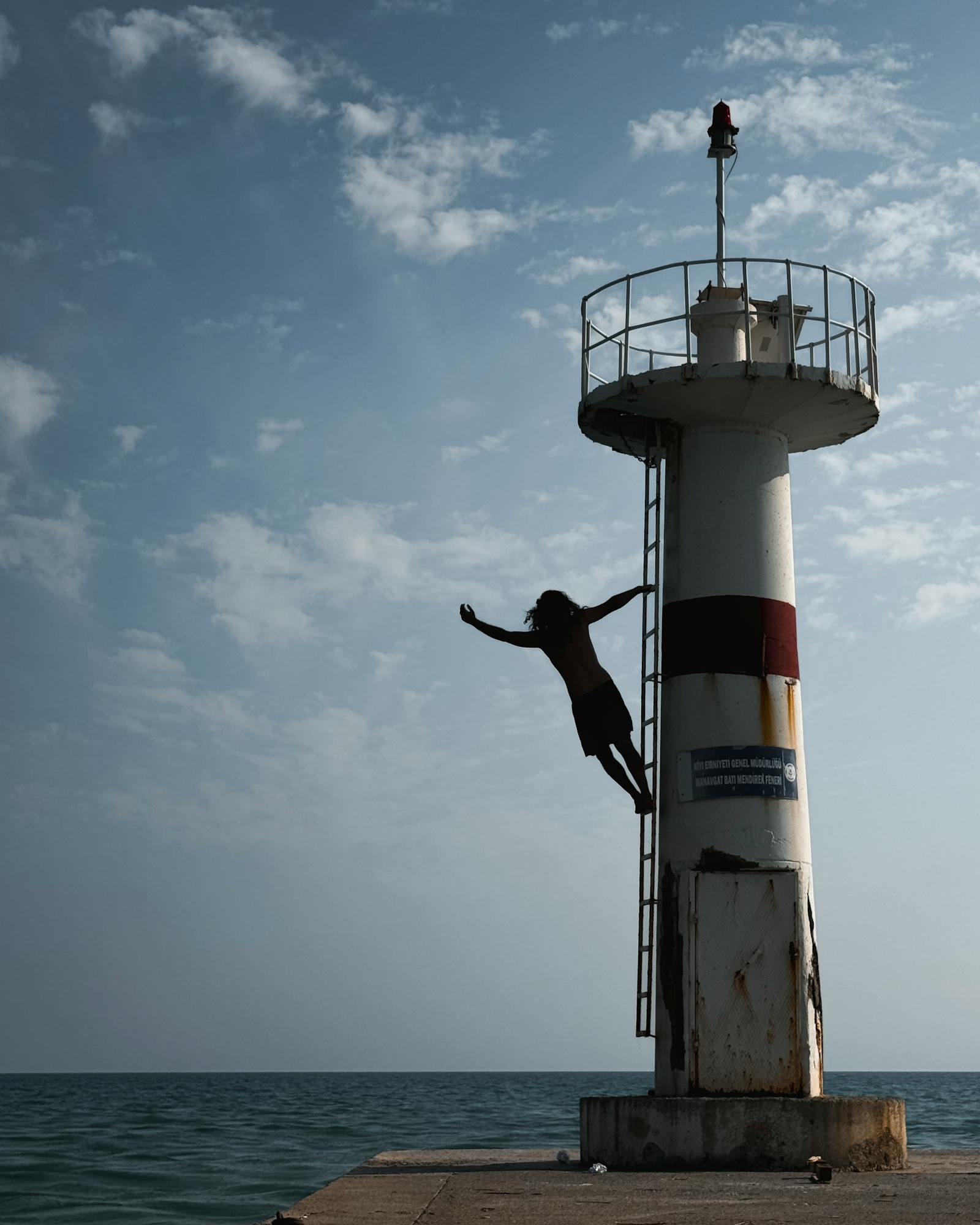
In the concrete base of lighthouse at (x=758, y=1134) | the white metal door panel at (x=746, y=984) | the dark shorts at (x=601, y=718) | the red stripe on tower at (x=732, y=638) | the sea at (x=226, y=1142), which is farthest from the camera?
the sea at (x=226, y=1142)

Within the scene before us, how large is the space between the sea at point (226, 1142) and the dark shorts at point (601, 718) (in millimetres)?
7488

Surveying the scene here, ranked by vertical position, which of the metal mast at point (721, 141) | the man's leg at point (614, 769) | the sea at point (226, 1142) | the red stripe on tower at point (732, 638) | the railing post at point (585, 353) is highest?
the metal mast at point (721, 141)

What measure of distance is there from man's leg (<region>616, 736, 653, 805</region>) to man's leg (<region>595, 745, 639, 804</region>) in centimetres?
8

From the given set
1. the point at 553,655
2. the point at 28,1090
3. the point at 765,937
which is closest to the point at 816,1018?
the point at 765,937

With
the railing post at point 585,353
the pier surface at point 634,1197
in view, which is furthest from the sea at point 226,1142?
the railing post at point 585,353

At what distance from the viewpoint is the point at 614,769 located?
550 inches

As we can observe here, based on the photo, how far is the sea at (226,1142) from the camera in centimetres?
2033

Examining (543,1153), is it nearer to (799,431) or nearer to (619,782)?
(619,782)

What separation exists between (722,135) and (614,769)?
21.2 ft

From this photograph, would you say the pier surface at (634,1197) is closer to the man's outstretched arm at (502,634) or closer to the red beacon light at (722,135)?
the man's outstretched arm at (502,634)

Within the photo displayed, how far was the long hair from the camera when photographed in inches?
554

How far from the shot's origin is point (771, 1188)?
1033 cm

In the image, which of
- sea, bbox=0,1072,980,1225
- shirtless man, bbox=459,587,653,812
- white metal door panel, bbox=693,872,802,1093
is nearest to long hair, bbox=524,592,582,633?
shirtless man, bbox=459,587,653,812

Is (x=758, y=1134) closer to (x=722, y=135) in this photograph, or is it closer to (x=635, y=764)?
(x=635, y=764)
